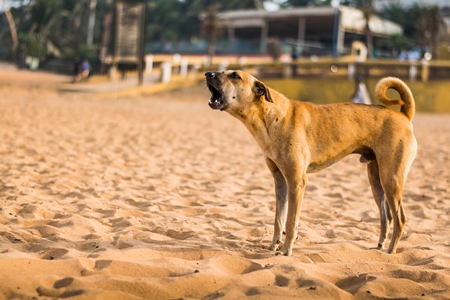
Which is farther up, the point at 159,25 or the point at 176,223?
the point at 159,25

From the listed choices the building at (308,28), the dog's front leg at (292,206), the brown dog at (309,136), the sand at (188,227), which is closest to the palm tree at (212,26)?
the building at (308,28)

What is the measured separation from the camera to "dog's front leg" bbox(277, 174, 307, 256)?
4676mm

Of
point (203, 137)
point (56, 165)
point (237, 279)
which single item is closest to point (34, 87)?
point (203, 137)

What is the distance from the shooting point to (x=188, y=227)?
554 centimetres

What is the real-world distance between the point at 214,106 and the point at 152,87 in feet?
84.1

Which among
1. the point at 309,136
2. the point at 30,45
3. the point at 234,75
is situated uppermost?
the point at 234,75

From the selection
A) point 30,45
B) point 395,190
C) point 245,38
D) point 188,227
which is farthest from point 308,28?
point 395,190

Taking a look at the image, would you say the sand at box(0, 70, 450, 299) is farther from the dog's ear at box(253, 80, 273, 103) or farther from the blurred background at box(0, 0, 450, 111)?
the blurred background at box(0, 0, 450, 111)

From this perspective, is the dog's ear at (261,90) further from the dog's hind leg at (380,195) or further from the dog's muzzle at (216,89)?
the dog's hind leg at (380,195)

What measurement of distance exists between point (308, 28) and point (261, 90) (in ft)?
146

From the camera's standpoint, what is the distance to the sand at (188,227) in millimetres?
3770

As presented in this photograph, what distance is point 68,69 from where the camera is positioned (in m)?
48.0

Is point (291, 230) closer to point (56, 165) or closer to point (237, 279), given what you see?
point (237, 279)

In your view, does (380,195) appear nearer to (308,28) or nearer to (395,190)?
(395,190)
